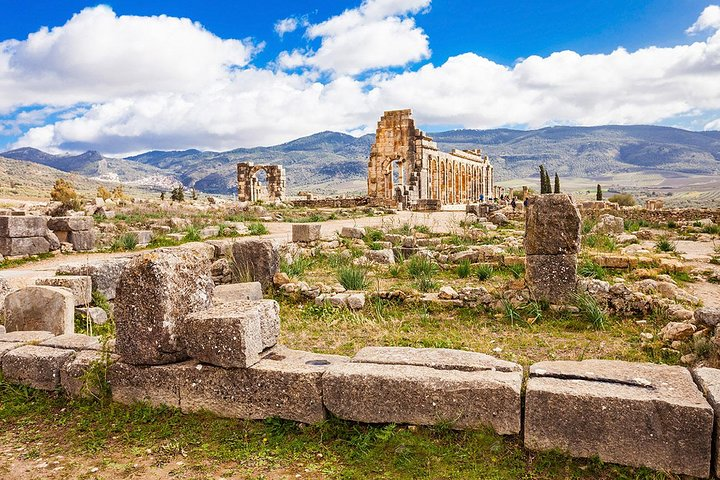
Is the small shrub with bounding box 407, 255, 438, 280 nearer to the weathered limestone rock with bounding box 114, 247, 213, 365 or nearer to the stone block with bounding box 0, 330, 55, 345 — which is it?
the weathered limestone rock with bounding box 114, 247, 213, 365

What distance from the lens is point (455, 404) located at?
3.96 meters

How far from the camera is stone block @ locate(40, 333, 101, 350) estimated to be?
534 centimetres

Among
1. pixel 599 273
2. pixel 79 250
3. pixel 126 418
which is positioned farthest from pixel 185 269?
pixel 79 250

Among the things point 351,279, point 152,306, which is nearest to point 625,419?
point 152,306

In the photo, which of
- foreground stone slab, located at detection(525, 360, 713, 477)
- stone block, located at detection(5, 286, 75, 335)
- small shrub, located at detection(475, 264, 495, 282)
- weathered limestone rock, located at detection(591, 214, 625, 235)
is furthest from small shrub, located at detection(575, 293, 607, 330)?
weathered limestone rock, located at detection(591, 214, 625, 235)

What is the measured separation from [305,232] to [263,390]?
1099 cm

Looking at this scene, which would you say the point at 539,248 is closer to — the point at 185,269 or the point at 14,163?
the point at 185,269

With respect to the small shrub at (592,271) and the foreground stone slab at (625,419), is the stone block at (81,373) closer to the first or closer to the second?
the foreground stone slab at (625,419)

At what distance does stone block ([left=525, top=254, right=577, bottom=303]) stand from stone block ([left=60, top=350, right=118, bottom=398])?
5871 mm

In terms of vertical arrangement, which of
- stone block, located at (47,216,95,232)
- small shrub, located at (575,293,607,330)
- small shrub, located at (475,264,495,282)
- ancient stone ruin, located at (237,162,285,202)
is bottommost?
small shrub, located at (575,293,607,330)

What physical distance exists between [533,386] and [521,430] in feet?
1.13

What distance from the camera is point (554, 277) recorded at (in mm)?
7941

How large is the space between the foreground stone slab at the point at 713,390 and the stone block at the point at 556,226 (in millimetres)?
3938

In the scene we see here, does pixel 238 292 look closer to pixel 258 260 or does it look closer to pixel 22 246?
pixel 258 260
